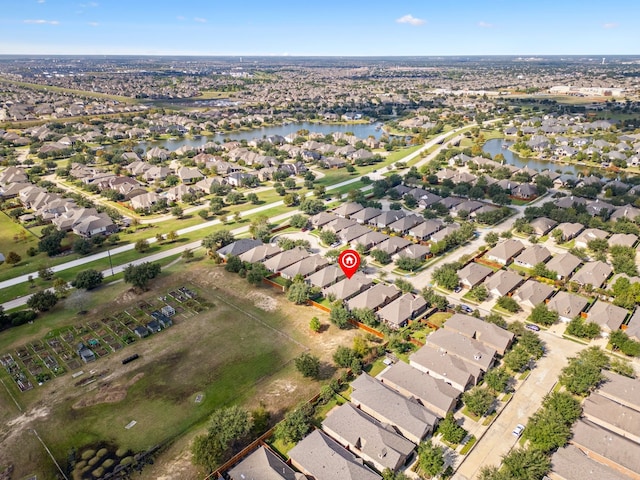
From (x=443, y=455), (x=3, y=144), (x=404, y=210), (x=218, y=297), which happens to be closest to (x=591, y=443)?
(x=443, y=455)

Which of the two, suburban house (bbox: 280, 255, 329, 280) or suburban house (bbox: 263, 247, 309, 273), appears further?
suburban house (bbox: 263, 247, 309, 273)

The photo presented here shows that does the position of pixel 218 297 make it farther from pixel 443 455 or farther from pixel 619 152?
pixel 619 152

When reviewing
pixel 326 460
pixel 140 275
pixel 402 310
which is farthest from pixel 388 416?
pixel 140 275

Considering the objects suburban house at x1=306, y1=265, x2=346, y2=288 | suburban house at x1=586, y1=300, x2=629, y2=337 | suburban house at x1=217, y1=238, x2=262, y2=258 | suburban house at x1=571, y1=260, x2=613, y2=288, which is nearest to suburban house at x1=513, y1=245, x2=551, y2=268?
suburban house at x1=571, y1=260, x2=613, y2=288

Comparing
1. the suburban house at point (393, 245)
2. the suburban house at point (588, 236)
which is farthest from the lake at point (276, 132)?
the suburban house at point (588, 236)

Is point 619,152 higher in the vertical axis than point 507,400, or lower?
higher

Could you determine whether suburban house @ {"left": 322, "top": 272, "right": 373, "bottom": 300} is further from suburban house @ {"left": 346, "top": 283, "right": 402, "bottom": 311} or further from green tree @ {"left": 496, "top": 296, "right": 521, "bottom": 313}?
green tree @ {"left": 496, "top": 296, "right": 521, "bottom": 313}
